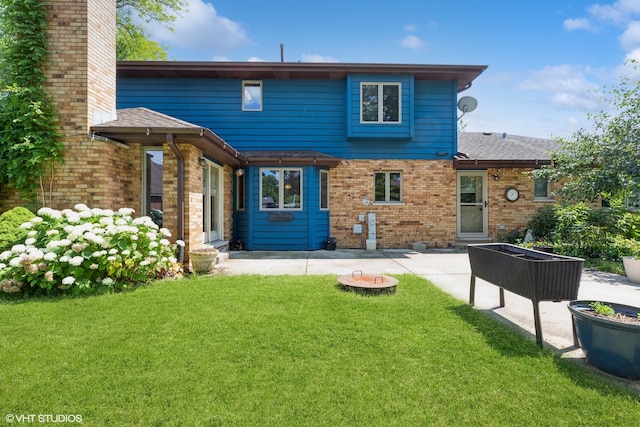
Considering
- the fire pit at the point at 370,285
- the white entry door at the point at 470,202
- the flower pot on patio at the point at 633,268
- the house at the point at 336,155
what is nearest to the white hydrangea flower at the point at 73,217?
the house at the point at 336,155

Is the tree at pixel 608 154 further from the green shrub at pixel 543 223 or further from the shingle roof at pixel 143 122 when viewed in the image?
the shingle roof at pixel 143 122

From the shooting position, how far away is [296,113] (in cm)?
1030

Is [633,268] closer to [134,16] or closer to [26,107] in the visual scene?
[26,107]

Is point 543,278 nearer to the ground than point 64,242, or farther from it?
nearer to the ground

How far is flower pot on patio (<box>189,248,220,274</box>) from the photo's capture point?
20.4 feet

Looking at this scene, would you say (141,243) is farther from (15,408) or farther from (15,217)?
(15,408)

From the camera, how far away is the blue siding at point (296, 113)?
10.1 m

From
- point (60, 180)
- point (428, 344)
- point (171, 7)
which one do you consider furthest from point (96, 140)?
point (171, 7)

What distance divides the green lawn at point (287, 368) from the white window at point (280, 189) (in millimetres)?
5643

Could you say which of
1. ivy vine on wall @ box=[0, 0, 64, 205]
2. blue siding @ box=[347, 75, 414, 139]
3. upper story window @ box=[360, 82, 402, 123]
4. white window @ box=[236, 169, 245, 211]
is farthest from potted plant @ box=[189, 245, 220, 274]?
upper story window @ box=[360, 82, 402, 123]

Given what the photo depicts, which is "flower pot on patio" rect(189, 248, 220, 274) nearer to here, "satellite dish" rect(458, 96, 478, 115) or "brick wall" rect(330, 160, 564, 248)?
"brick wall" rect(330, 160, 564, 248)

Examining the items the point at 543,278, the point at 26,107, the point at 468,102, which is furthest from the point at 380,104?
the point at 26,107

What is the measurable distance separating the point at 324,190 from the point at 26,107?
729 cm

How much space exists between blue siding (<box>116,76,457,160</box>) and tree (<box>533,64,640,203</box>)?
3.39 meters
